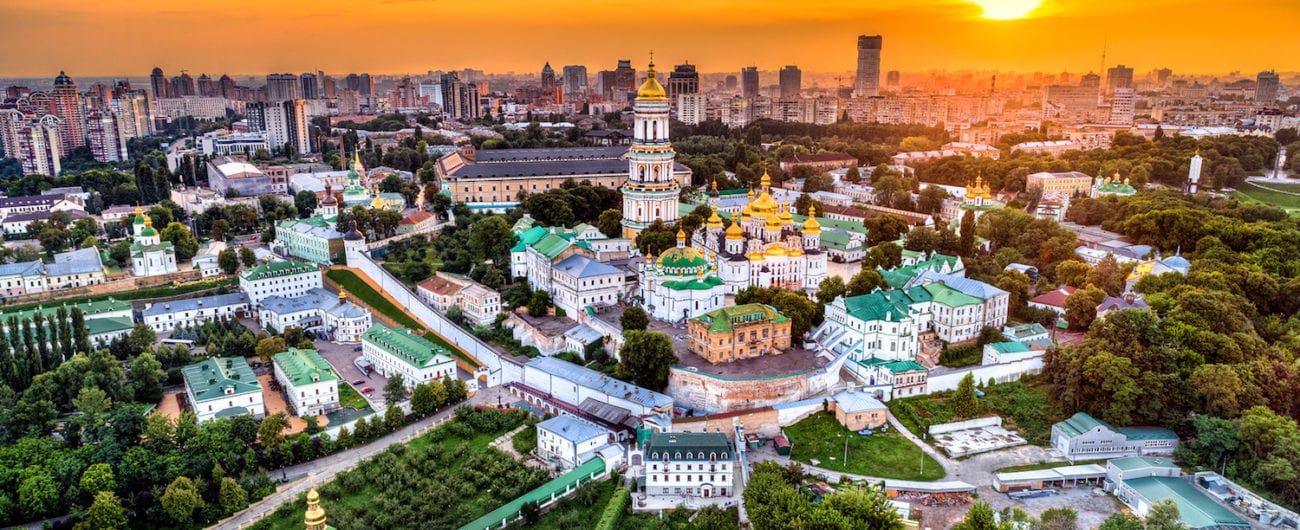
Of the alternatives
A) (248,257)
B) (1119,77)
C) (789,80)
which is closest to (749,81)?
(789,80)

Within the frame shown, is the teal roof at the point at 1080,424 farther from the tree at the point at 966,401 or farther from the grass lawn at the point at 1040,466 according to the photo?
the tree at the point at 966,401

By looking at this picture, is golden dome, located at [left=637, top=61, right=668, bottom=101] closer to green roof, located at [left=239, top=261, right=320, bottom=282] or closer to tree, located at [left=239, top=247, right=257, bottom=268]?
green roof, located at [left=239, top=261, right=320, bottom=282]

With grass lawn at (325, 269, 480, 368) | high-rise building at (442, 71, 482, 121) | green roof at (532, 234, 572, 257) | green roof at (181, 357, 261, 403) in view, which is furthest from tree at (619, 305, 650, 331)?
high-rise building at (442, 71, 482, 121)

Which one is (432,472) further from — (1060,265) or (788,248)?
(1060,265)

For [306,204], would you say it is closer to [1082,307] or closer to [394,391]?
[394,391]

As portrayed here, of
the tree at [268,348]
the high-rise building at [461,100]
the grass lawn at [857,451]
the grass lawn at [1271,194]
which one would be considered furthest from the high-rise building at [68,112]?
the grass lawn at [1271,194]

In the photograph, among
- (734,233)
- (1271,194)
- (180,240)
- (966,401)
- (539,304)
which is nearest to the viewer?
(966,401)
